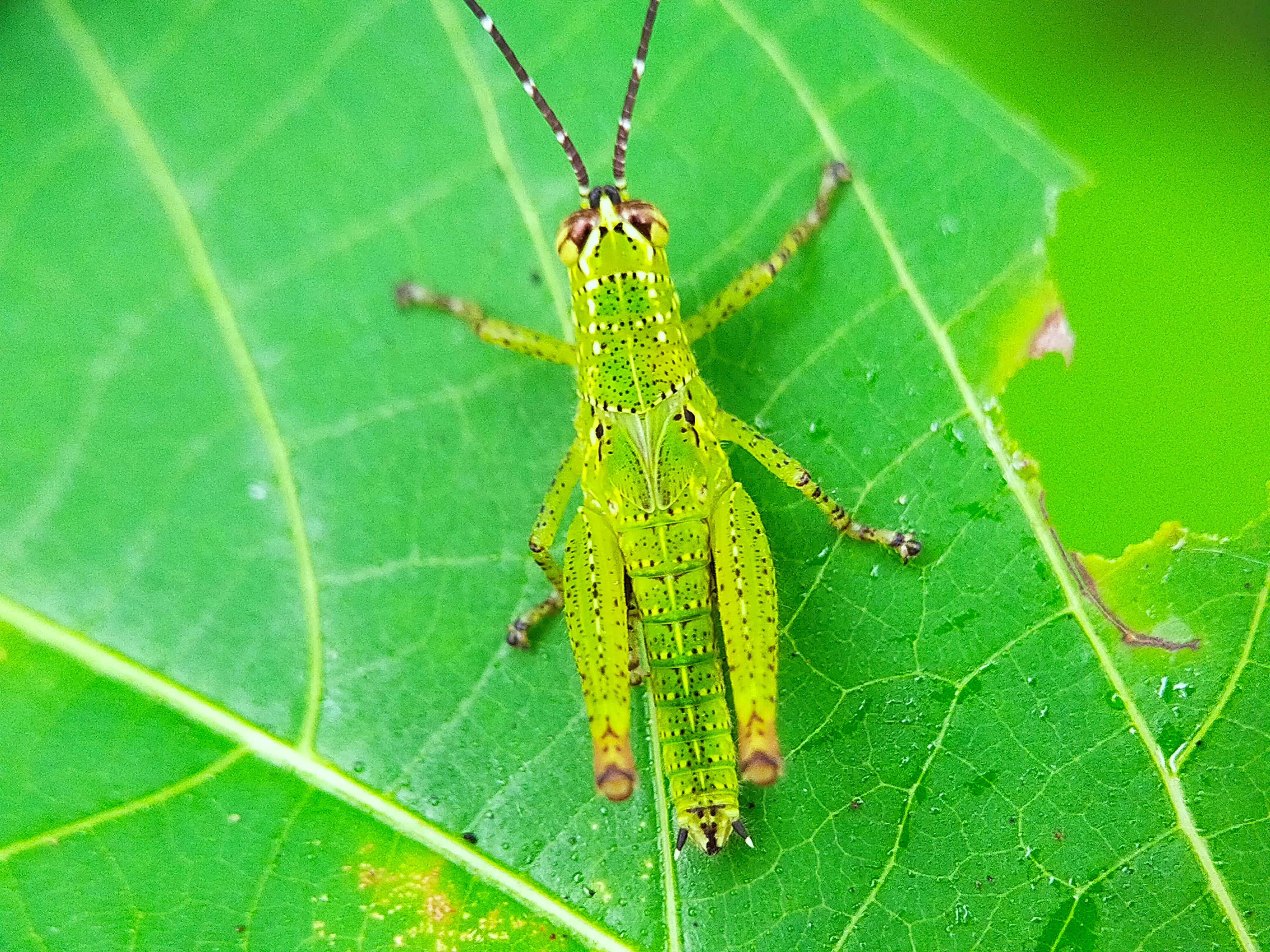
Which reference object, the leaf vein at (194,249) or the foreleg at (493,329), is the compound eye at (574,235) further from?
the leaf vein at (194,249)

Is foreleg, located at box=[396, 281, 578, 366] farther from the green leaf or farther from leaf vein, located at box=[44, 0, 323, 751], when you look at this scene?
leaf vein, located at box=[44, 0, 323, 751]

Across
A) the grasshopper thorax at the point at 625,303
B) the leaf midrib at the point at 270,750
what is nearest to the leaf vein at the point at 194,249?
the leaf midrib at the point at 270,750

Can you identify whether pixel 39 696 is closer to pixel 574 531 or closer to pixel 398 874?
pixel 398 874

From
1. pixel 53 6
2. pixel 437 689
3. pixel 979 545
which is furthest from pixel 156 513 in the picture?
pixel 979 545

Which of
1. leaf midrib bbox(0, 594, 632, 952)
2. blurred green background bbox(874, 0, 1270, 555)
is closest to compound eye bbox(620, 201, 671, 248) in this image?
blurred green background bbox(874, 0, 1270, 555)

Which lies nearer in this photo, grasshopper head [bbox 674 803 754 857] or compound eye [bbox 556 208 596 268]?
grasshopper head [bbox 674 803 754 857]

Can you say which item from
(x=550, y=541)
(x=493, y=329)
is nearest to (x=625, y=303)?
(x=493, y=329)

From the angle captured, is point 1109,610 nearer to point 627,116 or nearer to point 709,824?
point 709,824
